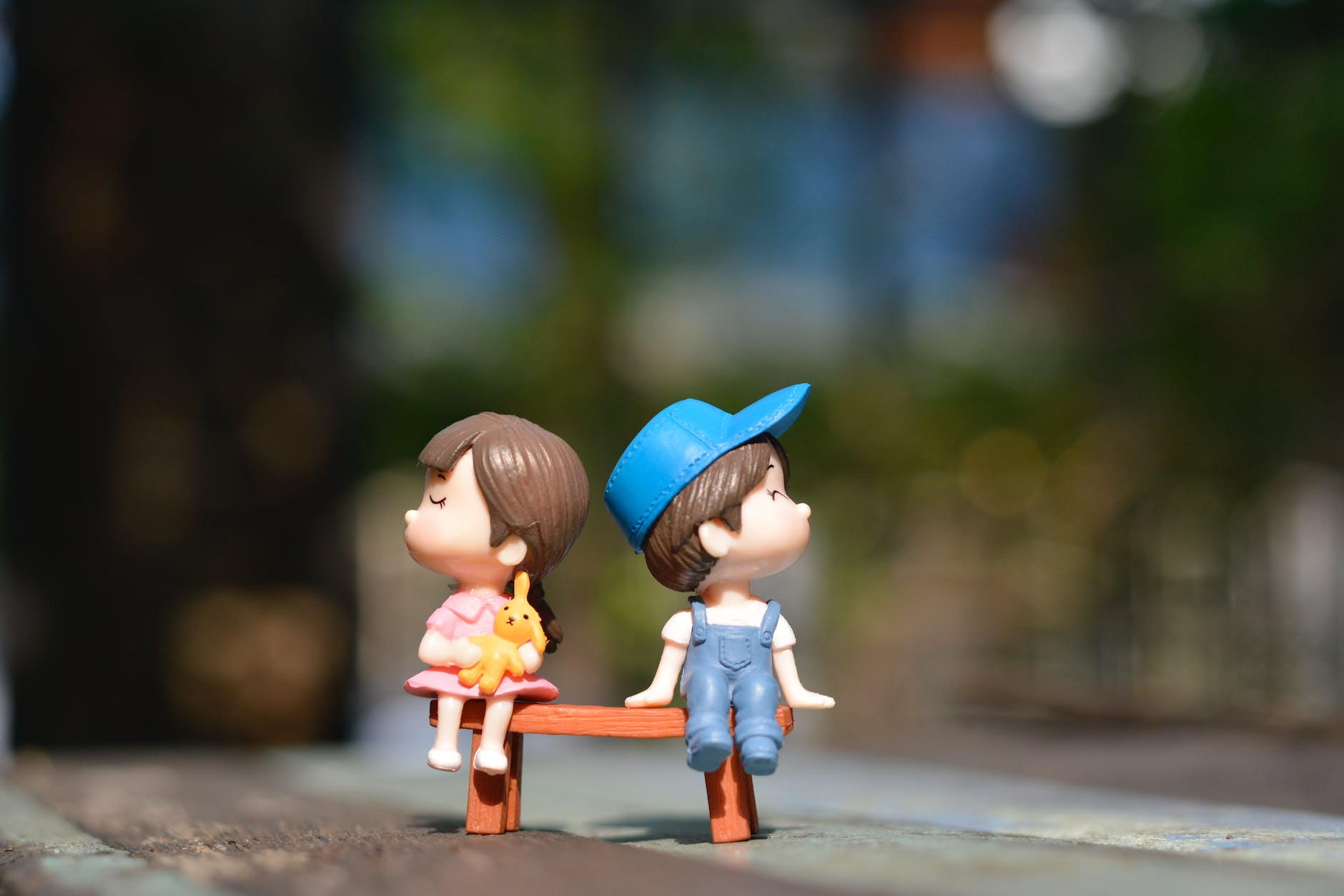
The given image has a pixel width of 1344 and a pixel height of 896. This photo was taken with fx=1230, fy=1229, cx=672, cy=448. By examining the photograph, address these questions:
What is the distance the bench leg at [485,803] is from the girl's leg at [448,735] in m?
0.04

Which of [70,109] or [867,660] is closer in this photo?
[70,109]

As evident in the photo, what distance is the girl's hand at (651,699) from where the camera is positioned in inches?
87.9

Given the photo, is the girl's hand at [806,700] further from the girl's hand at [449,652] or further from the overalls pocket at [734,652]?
the girl's hand at [449,652]

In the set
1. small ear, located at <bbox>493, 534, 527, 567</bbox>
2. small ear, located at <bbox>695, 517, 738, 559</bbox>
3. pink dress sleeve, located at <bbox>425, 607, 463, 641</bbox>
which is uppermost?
small ear, located at <bbox>695, 517, 738, 559</bbox>

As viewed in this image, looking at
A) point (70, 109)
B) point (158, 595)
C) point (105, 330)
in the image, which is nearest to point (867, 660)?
point (158, 595)

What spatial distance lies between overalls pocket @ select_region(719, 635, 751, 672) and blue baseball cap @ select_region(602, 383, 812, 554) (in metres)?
0.24

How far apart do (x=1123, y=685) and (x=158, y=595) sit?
4883 millimetres

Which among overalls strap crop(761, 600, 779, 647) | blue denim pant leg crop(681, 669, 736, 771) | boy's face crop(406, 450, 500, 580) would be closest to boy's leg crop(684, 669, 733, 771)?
blue denim pant leg crop(681, 669, 736, 771)

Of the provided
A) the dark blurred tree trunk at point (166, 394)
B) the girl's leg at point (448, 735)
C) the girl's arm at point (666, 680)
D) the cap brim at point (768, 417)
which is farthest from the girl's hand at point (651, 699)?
the dark blurred tree trunk at point (166, 394)

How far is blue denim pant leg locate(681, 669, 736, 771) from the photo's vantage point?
6.88 feet

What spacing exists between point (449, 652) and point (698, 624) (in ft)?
1.51

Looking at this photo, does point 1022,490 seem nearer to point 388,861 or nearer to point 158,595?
point 158,595

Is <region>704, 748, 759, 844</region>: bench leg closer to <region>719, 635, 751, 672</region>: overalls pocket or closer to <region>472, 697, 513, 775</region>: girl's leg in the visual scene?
<region>719, 635, 751, 672</region>: overalls pocket

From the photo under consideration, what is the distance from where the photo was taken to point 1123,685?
6668 millimetres
